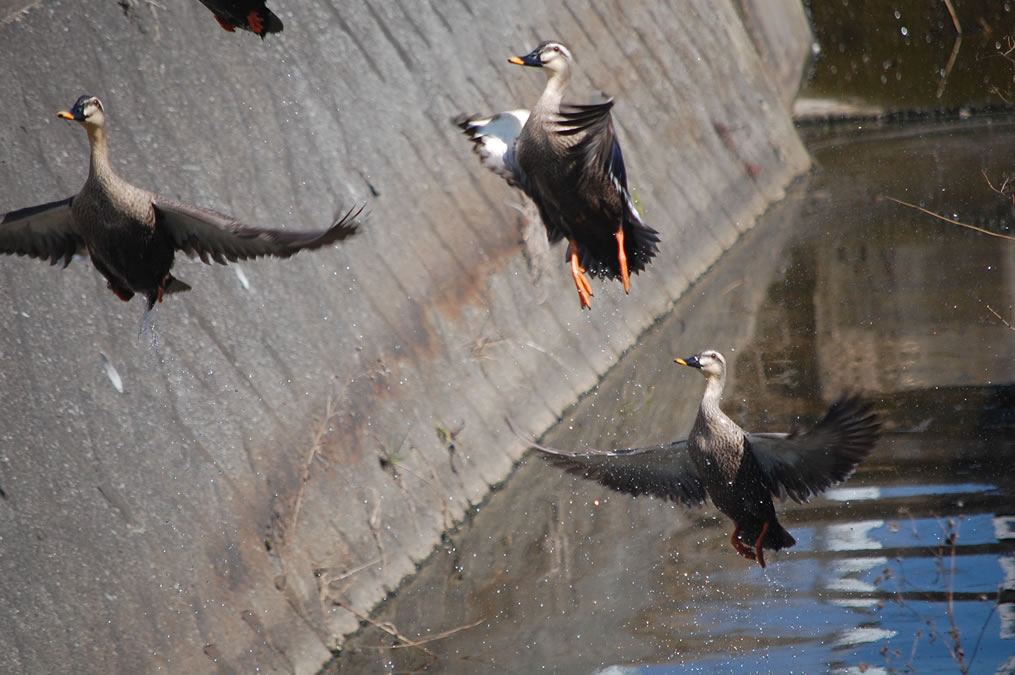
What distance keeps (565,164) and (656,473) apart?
1.63 m

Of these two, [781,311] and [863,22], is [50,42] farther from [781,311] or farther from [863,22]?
[863,22]

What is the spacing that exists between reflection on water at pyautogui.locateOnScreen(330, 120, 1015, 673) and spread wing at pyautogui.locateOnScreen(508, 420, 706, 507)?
3.26 feet

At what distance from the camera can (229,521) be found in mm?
6570

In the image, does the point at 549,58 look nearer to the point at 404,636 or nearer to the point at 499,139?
the point at 499,139

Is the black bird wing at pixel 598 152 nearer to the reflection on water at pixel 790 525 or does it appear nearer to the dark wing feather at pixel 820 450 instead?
the dark wing feather at pixel 820 450

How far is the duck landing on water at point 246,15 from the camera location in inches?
182

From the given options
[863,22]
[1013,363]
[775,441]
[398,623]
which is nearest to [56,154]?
[398,623]

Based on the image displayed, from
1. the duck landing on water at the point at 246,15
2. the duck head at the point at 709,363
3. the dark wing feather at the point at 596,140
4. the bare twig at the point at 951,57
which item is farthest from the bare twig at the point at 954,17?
the duck landing on water at the point at 246,15

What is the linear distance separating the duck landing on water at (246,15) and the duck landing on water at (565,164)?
83cm

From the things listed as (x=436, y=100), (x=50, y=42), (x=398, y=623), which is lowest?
(x=398, y=623)

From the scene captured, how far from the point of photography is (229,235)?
4316mm

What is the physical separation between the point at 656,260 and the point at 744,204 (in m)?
2.26

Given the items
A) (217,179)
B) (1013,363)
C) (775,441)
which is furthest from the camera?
(1013,363)

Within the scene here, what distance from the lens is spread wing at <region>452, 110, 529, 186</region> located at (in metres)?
4.80
